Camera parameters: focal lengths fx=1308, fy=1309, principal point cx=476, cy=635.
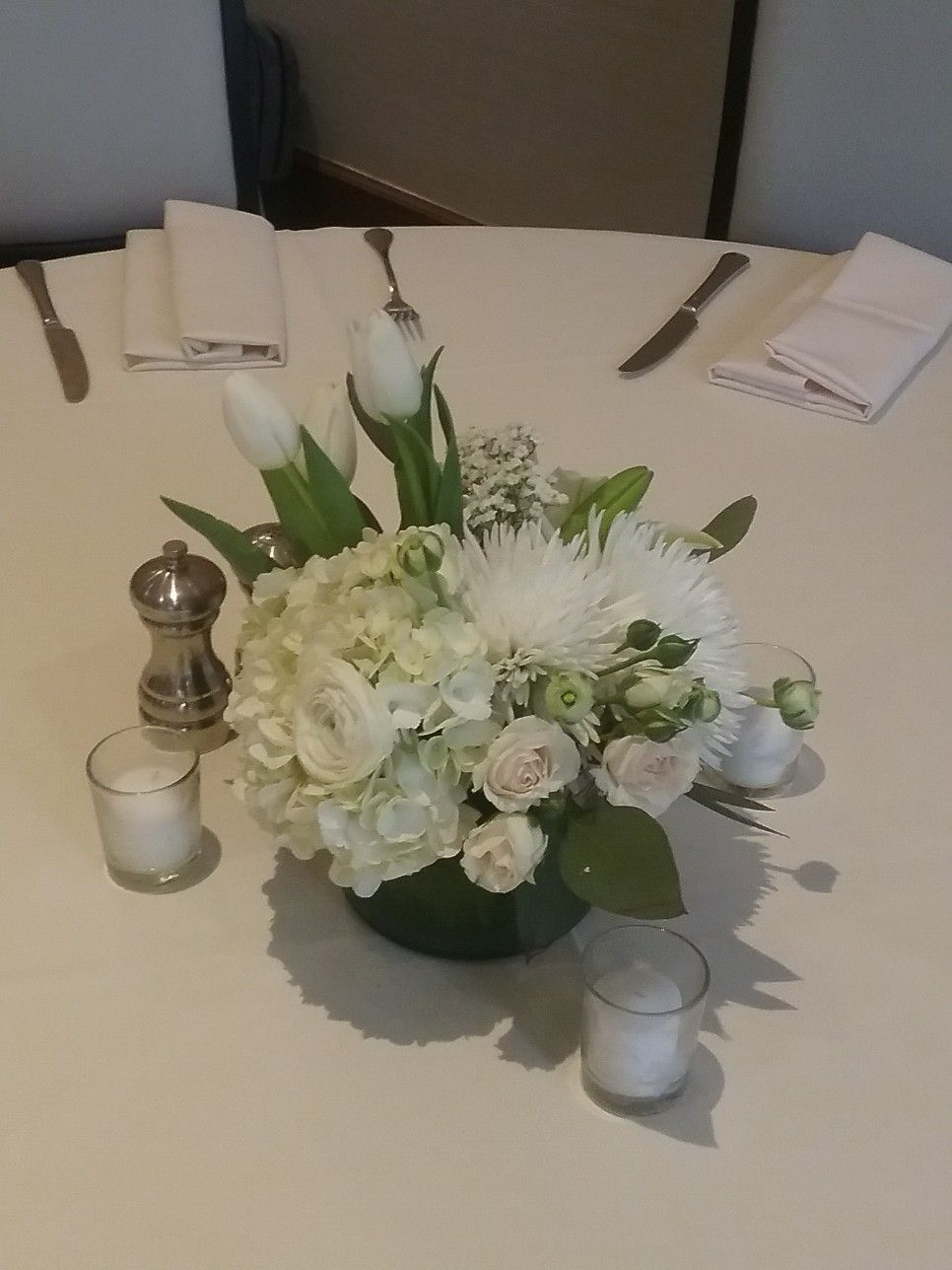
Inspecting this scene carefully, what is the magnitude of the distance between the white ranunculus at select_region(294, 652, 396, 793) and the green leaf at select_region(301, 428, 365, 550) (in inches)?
3.7


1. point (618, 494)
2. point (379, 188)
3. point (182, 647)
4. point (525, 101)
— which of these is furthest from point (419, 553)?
point (379, 188)

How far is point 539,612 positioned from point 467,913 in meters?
0.17

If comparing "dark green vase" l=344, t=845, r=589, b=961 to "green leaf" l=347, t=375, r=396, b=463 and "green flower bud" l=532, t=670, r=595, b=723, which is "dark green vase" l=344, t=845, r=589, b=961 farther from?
"green leaf" l=347, t=375, r=396, b=463

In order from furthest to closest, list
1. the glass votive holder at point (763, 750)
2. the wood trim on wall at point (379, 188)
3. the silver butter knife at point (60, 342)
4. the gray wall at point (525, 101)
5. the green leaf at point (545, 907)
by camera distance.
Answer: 1. the wood trim on wall at point (379, 188)
2. the gray wall at point (525, 101)
3. the silver butter knife at point (60, 342)
4. the glass votive holder at point (763, 750)
5. the green leaf at point (545, 907)

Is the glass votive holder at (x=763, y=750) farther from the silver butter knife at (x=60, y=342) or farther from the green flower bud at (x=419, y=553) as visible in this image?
the silver butter knife at (x=60, y=342)

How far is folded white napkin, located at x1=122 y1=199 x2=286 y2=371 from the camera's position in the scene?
115cm

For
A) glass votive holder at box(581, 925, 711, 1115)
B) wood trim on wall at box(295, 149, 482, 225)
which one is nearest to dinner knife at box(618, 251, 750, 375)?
glass votive holder at box(581, 925, 711, 1115)

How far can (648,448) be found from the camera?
42.5 inches

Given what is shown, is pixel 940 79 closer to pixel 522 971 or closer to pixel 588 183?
pixel 522 971

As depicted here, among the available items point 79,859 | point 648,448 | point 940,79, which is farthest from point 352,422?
point 940,79

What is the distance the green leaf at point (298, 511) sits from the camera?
604mm

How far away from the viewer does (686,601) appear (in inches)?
22.6

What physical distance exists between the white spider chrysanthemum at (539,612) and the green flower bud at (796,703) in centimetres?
9

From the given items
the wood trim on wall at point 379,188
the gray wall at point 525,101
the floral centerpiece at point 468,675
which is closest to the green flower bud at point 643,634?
the floral centerpiece at point 468,675
